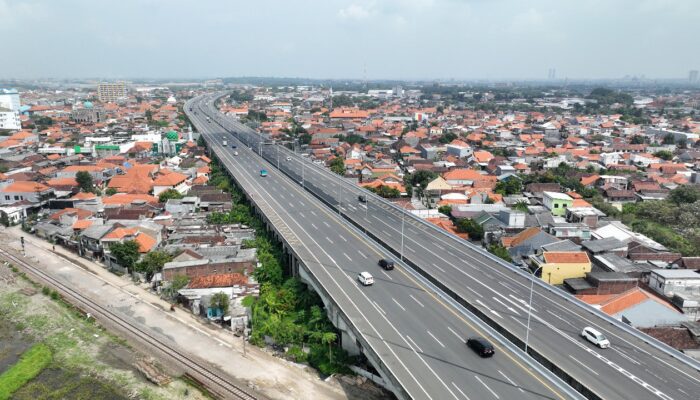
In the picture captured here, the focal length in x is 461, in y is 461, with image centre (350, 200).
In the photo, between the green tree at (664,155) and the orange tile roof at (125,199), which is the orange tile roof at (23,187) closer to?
the orange tile roof at (125,199)

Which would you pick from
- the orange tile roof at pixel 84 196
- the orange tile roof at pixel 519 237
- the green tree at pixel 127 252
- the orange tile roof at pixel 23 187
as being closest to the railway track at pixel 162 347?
the green tree at pixel 127 252

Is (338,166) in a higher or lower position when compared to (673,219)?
higher

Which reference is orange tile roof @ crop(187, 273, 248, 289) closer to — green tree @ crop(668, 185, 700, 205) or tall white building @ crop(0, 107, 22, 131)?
green tree @ crop(668, 185, 700, 205)

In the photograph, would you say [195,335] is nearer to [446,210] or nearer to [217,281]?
[217,281]

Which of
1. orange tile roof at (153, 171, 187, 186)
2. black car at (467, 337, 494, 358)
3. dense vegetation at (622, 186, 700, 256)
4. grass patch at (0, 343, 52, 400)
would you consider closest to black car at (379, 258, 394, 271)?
black car at (467, 337, 494, 358)

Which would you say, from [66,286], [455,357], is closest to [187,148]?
[66,286]

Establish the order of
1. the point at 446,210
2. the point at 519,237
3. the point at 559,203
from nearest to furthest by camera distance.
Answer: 1. the point at 519,237
2. the point at 446,210
3. the point at 559,203

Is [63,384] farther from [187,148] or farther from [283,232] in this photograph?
[187,148]

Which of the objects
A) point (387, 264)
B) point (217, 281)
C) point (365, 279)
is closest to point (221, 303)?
point (217, 281)
